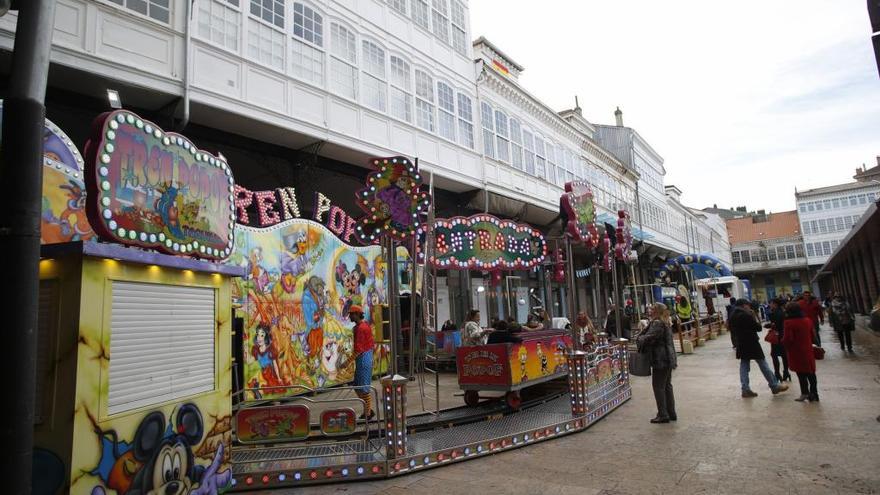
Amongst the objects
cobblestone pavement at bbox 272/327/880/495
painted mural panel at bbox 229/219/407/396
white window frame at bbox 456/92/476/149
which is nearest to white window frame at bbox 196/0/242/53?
painted mural panel at bbox 229/219/407/396

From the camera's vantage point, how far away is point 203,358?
481 cm

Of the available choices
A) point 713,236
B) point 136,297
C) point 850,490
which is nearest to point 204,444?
point 136,297

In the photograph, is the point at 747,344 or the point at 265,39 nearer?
the point at 747,344

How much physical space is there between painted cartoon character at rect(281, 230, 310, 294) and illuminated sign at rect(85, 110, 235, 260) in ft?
19.5

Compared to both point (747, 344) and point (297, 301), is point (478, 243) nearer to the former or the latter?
point (297, 301)

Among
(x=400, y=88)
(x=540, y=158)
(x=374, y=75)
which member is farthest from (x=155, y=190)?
(x=540, y=158)

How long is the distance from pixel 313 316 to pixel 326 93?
5.50m

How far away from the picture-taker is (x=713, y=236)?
54719mm

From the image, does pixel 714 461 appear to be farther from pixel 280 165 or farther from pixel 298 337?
Answer: pixel 280 165

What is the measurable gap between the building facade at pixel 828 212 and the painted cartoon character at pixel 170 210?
6651 cm

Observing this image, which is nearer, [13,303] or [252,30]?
[13,303]

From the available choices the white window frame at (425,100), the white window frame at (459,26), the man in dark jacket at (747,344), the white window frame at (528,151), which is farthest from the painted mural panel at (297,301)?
the white window frame at (528,151)

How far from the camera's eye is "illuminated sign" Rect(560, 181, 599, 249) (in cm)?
1024

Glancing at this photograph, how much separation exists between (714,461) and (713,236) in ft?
185
